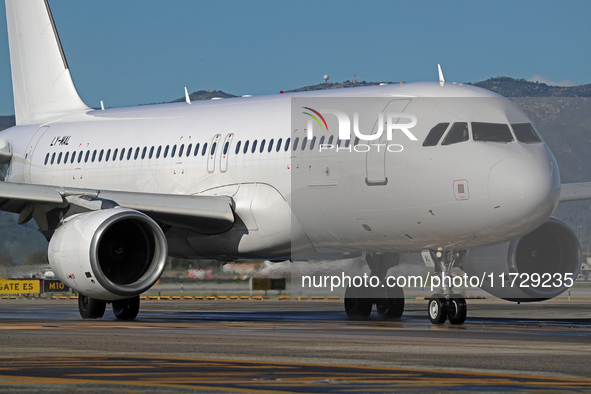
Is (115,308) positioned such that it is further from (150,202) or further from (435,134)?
(435,134)

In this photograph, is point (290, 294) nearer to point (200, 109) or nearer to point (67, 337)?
point (200, 109)

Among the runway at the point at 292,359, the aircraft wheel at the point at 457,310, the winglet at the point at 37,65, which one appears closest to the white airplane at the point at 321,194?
the aircraft wheel at the point at 457,310

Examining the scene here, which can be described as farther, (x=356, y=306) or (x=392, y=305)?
(x=356, y=306)

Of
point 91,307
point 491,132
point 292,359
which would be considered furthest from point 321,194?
point 292,359

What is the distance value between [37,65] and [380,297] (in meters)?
12.2

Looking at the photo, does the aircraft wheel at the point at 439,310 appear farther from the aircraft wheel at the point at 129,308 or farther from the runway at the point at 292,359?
the aircraft wheel at the point at 129,308

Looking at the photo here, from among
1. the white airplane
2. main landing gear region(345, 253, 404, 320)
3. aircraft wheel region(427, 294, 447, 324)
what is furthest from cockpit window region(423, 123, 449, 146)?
main landing gear region(345, 253, 404, 320)

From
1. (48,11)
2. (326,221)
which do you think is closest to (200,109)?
(326,221)

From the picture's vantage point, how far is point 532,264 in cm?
2156

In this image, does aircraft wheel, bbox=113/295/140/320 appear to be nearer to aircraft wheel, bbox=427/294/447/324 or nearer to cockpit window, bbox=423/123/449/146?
aircraft wheel, bbox=427/294/447/324

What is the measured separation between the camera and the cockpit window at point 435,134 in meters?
18.0

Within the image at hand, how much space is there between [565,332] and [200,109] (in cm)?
1014

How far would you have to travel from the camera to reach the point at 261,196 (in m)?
20.6

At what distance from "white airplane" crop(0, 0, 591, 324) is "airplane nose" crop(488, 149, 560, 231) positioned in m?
0.02
